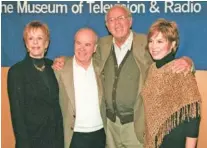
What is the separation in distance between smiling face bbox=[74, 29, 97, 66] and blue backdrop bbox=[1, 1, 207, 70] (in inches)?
26.9

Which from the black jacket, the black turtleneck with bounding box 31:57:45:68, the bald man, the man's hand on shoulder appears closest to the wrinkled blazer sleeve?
the black jacket

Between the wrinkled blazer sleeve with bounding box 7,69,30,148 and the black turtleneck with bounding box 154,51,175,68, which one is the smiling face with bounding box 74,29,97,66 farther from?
the black turtleneck with bounding box 154,51,175,68

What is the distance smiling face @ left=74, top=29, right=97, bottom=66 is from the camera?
2.93 meters

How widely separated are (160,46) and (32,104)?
3.62ft

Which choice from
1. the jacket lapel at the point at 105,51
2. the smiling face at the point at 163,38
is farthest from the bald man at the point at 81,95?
the smiling face at the point at 163,38

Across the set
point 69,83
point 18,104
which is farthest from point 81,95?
point 18,104

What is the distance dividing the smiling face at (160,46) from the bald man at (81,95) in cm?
65

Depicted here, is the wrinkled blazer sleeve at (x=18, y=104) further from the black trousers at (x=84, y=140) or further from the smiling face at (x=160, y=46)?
the smiling face at (x=160, y=46)

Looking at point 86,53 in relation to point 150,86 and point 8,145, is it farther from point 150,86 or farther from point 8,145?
point 8,145

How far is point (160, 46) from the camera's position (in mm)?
2475

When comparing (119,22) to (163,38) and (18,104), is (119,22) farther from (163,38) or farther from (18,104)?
(18,104)

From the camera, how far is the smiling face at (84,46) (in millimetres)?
2928

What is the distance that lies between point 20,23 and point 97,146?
1.56 m

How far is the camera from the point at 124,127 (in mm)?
3082
